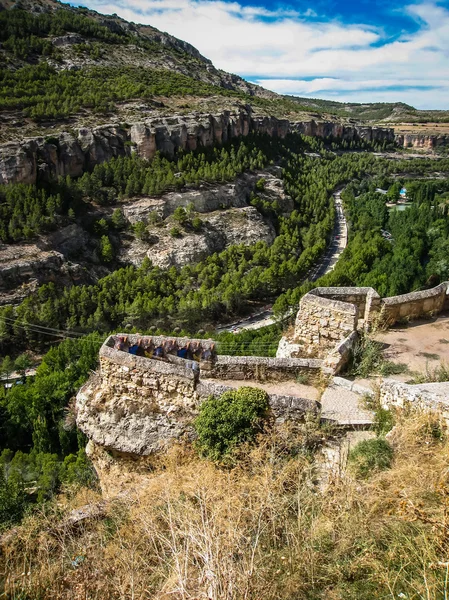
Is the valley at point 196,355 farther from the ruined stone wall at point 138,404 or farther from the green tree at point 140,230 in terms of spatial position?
the green tree at point 140,230

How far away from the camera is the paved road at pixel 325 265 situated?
3547cm

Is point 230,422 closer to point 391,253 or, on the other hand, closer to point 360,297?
point 360,297

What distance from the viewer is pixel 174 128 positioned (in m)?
56.5

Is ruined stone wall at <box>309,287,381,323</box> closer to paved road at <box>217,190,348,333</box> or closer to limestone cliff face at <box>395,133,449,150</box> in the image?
paved road at <box>217,190,348,333</box>

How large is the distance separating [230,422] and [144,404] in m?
1.78

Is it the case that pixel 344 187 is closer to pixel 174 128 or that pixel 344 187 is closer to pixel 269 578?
pixel 174 128

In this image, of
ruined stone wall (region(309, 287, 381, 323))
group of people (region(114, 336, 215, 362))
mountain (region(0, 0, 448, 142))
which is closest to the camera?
group of people (region(114, 336, 215, 362))

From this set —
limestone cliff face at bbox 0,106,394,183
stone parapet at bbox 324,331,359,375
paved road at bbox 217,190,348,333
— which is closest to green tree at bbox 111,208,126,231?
limestone cliff face at bbox 0,106,394,183

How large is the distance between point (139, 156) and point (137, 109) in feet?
33.5

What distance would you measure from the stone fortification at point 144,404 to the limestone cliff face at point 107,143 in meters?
42.3

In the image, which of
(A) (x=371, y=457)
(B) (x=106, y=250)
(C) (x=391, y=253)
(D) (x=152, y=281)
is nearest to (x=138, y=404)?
(A) (x=371, y=457)

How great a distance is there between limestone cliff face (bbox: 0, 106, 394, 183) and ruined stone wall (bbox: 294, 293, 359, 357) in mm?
42046

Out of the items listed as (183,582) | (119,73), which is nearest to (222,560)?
(183,582)

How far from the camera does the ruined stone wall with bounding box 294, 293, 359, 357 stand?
9.29 metres
